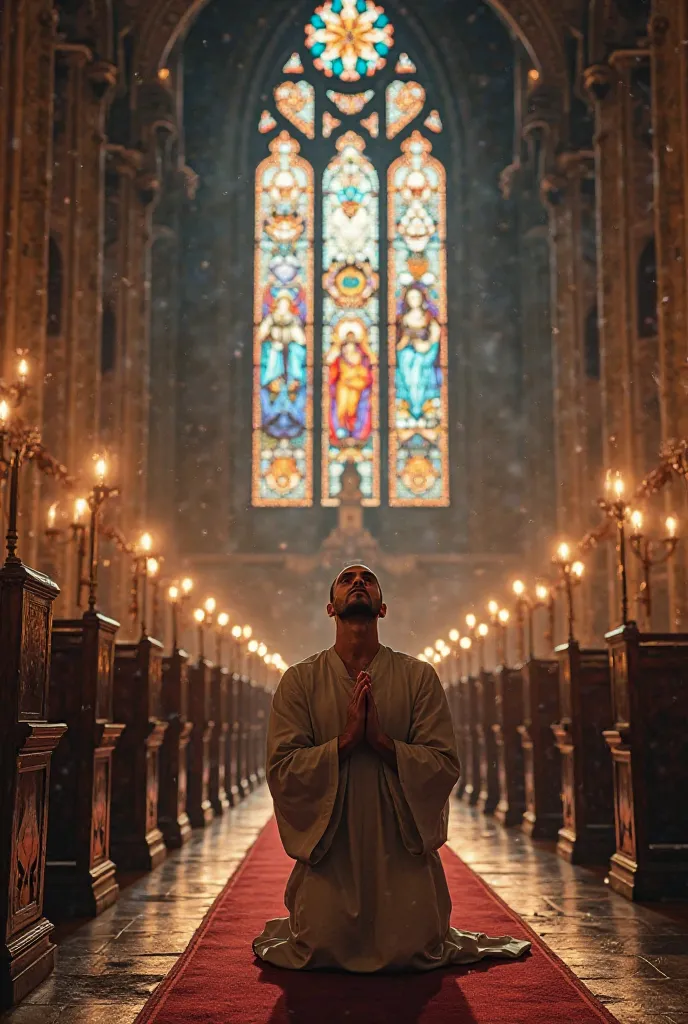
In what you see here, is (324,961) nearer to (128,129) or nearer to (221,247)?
(128,129)

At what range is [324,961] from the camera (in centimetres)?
520

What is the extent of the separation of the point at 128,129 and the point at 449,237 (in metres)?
9.10

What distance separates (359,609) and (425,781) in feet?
2.43

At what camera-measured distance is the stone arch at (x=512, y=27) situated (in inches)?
868

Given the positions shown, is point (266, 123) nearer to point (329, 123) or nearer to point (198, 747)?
point (329, 123)

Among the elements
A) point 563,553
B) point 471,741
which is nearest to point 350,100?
point 471,741

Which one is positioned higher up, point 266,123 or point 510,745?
point 266,123

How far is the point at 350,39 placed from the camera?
29312mm

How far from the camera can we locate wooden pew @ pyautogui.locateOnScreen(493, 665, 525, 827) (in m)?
12.8

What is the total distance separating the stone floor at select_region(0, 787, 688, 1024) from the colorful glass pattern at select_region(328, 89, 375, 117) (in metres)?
22.0

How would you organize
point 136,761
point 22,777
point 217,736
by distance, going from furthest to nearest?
point 217,736 → point 136,761 → point 22,777

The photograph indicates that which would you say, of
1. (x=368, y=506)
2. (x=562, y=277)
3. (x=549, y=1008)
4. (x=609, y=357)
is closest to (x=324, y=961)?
(x=549, y=1008)

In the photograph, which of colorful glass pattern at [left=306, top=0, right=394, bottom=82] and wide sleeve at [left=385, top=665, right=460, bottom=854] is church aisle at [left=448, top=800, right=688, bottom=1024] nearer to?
wide sleeve at [left=385, top=665, right=460, bottom=854]

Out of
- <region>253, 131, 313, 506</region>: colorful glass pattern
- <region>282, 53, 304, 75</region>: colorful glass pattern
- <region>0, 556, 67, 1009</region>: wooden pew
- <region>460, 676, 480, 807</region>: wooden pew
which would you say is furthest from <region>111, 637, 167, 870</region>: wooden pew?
<region>282, 53, 304, 75</region>: colorful glass pattern
